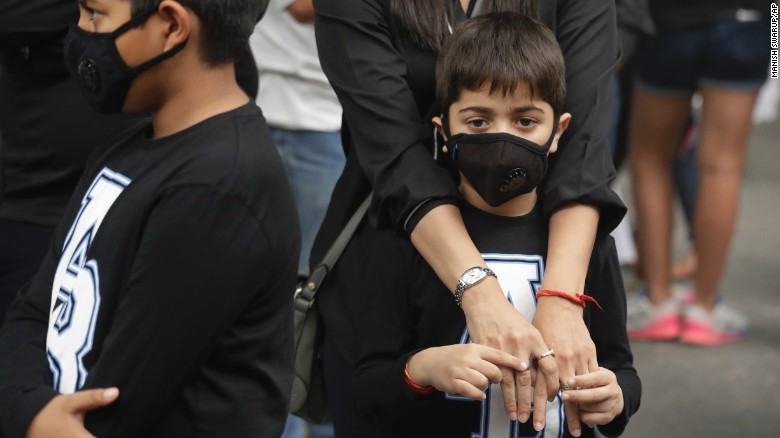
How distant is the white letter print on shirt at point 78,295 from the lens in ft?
6.90

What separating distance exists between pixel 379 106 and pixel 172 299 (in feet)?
2.08

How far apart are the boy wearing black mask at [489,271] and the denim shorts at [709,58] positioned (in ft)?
8.66

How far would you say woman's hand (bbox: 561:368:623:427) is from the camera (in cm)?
216

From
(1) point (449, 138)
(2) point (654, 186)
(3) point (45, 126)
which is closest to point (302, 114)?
(3) point (45, 126)

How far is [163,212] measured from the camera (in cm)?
203

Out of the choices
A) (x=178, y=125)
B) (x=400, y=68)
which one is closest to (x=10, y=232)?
(x=178, y=125)

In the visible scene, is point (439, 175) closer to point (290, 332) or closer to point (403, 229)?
point (403, 229)

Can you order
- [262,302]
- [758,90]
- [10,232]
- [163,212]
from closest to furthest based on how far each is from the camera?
[163,212] < [262,302] < [10,232] < [758,90]

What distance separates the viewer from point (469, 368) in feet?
6.96

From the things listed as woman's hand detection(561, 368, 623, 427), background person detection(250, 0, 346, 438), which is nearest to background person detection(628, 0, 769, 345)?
background person detection(250, 0, 346, 438)

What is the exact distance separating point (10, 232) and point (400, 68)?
110cm

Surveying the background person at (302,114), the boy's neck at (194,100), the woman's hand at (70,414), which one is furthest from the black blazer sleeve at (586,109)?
the background person at (302,114)

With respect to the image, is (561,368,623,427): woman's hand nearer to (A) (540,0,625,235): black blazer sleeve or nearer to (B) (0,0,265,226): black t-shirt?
(A) (540,0,625,235): black blazer sleeve

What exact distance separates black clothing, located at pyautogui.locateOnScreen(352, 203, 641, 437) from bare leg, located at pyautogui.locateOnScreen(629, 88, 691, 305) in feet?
9.62
